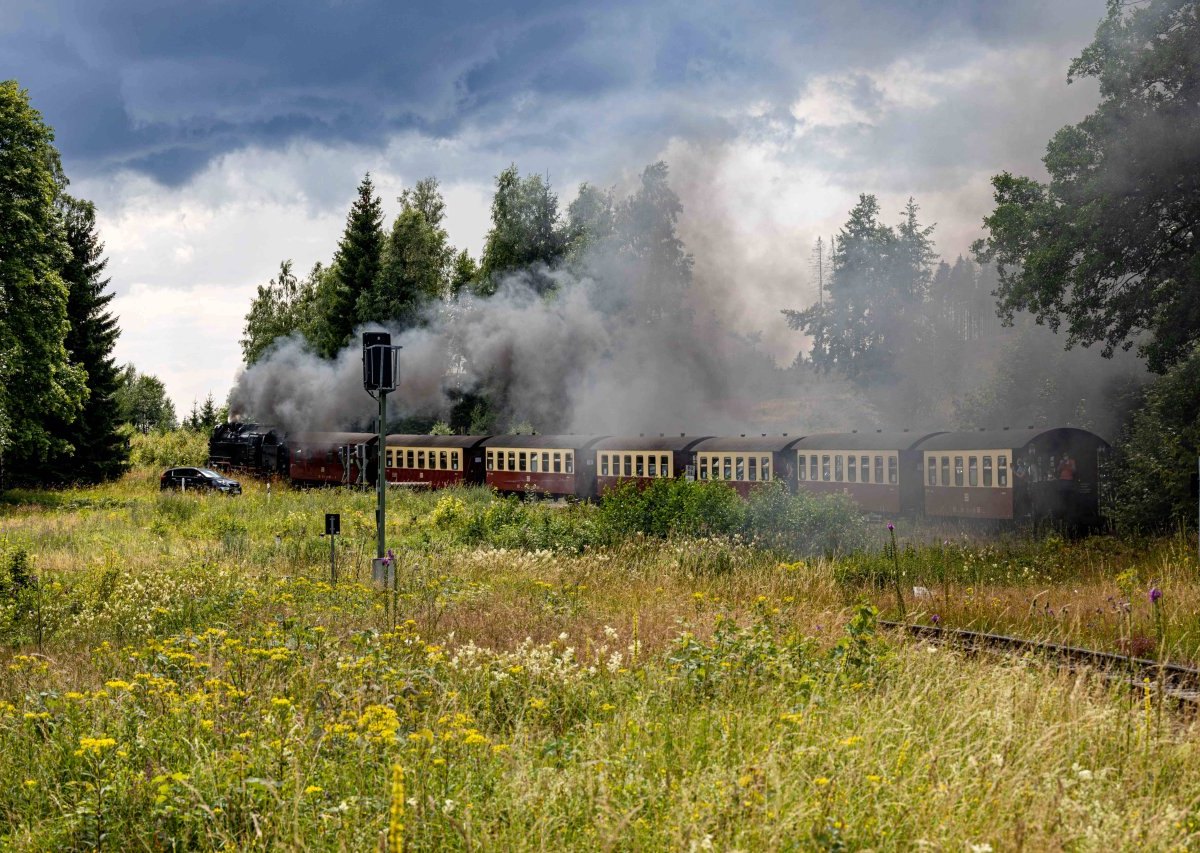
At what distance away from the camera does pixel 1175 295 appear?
21047 mm

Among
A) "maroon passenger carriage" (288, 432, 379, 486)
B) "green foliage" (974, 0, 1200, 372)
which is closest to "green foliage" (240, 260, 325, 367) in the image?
"maroon passenger carriage" (288, 432, 379, 486)

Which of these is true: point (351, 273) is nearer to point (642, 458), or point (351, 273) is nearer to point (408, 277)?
point (408, 277)

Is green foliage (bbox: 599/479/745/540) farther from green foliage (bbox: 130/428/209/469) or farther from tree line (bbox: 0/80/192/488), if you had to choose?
green foliage (bbox: 130/428/209/469)

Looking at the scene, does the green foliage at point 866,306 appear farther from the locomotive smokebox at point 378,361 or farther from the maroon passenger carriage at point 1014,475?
the locomotive smokebox at point 378,361

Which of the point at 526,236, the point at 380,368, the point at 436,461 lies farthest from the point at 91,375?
the point at 380,368

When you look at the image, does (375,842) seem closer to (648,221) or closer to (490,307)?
(490,307)

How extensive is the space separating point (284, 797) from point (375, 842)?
62 centimetres

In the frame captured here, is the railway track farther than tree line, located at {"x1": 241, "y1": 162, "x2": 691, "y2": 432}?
No

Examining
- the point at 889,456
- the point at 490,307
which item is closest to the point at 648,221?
the point at 490,307

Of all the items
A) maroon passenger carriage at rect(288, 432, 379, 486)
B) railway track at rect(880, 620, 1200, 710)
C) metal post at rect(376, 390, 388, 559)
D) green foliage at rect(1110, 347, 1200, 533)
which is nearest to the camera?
railway track at rect(880, 620, 1200, 710)

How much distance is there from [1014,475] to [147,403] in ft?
249

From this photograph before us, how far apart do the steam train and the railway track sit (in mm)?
8457

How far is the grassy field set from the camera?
3859 millimetres

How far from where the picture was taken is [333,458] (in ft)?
105
